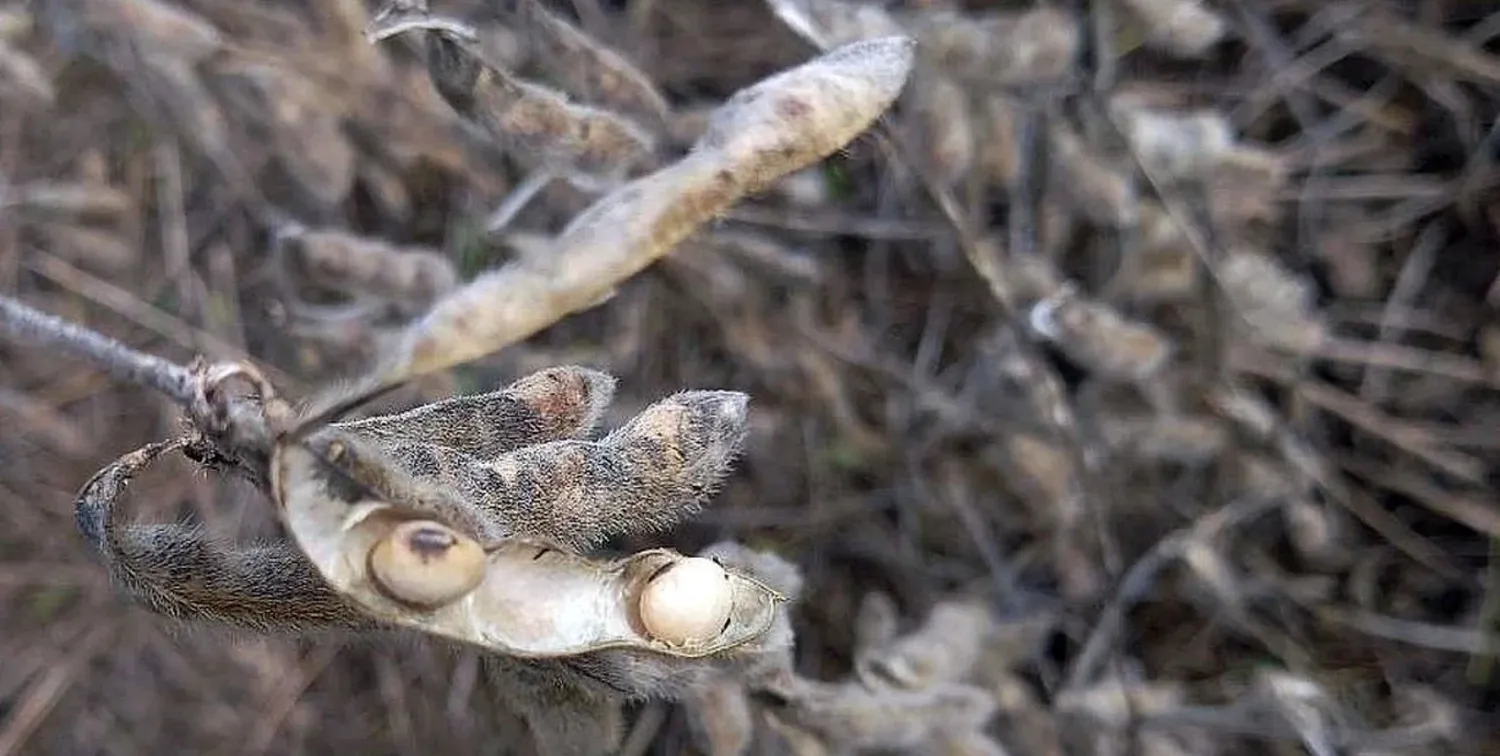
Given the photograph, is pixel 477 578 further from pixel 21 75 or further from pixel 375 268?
pixel 21 75

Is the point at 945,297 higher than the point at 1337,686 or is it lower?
higher

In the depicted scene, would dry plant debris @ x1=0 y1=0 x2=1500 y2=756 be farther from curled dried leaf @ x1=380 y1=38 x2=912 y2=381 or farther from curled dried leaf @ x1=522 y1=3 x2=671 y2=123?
curled dried leaf @ x1=380 y1=38 x2=912 y2=381

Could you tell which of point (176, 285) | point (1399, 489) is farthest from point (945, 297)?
point (176, 285)

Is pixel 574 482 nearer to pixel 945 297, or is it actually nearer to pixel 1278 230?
pixel 945 297

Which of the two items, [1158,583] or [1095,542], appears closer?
[1095,542]

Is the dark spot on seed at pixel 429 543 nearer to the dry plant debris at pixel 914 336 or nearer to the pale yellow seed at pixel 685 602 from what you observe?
the pale yellow seed at pixel 685 602

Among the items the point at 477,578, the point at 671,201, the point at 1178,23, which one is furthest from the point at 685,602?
the point at 1178,23

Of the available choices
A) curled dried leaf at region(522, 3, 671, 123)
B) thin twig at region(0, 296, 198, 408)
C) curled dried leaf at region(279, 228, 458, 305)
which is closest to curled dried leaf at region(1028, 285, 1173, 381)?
curled dried leaf at region(522, 3, 671, 123)

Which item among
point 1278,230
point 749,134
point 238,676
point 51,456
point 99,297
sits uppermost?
point 749,134
